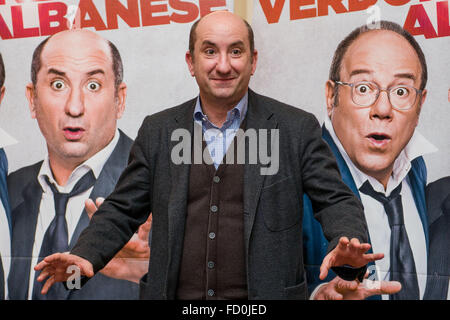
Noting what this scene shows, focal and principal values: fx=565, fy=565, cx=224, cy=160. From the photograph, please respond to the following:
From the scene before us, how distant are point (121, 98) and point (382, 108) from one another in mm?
1456

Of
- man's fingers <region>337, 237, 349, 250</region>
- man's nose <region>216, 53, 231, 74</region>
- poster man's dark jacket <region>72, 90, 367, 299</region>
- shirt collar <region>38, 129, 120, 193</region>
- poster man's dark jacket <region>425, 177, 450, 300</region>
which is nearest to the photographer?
man's fingers <region>337, 237, 349, 250</region>

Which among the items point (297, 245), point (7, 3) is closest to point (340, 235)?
point (297, 245)

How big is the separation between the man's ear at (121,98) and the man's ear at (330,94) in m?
1.14

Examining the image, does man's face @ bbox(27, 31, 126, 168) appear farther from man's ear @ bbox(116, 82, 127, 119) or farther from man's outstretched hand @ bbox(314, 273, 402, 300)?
man's outstretched hand @ bbox(314, 273, 402, 300)

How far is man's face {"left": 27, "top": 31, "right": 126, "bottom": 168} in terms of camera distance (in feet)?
10.7

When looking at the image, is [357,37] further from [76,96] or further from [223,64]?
[76,96]

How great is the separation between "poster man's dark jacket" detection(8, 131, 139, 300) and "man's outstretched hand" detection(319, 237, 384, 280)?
166 cm

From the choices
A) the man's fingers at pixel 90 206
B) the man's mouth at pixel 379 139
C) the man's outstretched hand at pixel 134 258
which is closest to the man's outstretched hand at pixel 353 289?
the man's mouth at pixel 379 139

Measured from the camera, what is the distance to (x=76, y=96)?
3.26m

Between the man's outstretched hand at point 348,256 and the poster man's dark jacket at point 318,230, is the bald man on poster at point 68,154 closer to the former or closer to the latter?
the poster man's dark jacket at point 318,230

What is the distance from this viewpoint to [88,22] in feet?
10.8

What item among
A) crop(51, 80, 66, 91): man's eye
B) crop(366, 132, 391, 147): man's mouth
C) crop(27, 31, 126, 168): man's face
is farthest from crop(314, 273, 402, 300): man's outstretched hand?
crop(51, 80, 66, 91): man's eye

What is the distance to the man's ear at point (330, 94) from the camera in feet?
10.0

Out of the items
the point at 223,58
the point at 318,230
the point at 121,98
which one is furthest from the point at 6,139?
the point at 318,230
